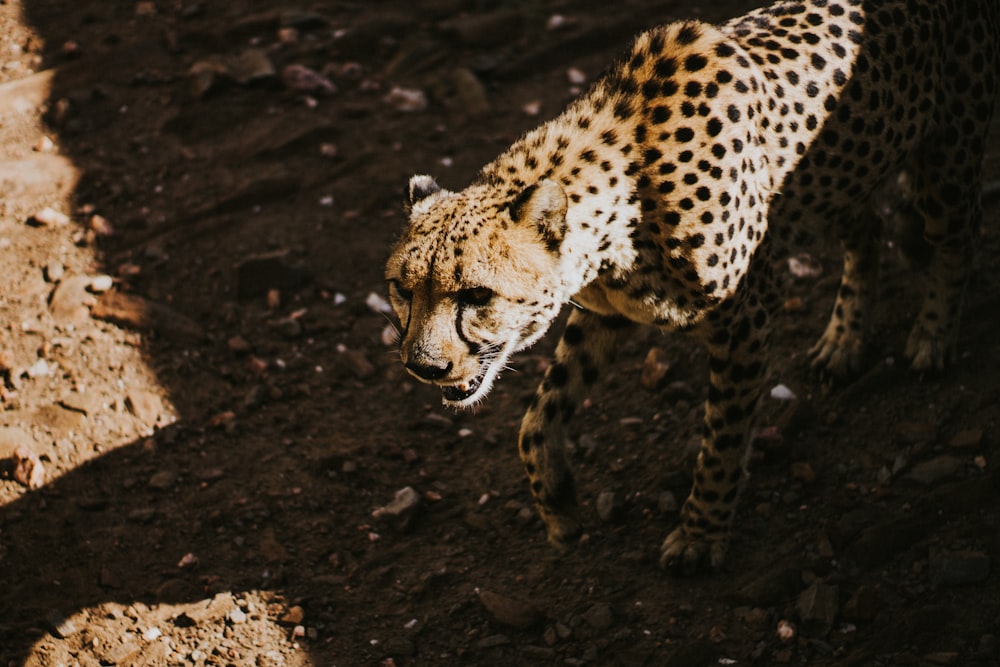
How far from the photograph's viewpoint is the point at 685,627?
13.0 feet

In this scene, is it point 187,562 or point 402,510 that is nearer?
point 187,562

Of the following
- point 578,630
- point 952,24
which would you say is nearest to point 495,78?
point 952,24

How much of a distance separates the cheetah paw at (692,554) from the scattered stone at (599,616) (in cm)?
33

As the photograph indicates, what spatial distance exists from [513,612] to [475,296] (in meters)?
1.38

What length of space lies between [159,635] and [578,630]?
164 centimetres

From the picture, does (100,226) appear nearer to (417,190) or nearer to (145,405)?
(145,405)

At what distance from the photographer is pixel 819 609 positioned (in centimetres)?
385

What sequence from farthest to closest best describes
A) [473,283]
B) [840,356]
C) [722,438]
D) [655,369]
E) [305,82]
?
[305,82] → [655,369] → [840,356] → [722,438] → [473,283]

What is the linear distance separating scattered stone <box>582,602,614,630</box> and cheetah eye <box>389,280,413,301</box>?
4.80ft

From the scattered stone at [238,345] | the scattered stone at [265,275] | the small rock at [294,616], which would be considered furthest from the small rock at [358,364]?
the small rock at [294,616]

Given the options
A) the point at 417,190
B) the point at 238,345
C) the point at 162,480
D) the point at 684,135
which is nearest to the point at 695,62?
the point at 684,135

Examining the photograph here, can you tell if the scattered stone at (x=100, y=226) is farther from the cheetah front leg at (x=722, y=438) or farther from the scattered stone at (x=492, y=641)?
the cheetah front leg at (x=722, y=438)

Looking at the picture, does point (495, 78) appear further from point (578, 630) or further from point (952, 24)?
point (578, 630)

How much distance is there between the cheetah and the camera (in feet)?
11.4
